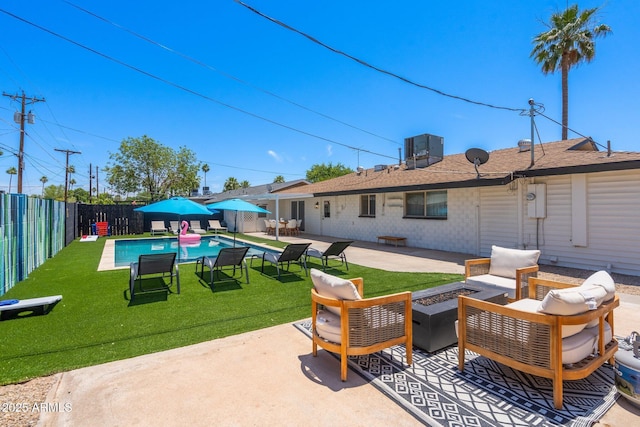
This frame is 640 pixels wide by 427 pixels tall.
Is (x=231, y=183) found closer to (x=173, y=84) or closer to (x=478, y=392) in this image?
(x=173, y=84)

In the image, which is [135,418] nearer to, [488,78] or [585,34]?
[488,78]

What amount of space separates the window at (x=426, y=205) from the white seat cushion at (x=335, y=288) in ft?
33.7

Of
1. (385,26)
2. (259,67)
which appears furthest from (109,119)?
(385,26)

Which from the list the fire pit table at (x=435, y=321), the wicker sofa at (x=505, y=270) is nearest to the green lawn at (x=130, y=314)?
the wicker sofa at (x=505, y=270)

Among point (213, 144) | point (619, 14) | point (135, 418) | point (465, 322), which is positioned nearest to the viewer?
point (135, 418)

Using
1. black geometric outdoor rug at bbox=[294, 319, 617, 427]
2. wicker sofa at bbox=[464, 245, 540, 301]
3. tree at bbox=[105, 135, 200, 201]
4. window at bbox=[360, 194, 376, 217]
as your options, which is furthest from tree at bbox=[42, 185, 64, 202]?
black geometric outdoor rug at bbox=[294, 319, 617, 427]

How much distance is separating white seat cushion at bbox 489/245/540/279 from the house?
412 cm

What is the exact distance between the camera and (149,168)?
33.2 m

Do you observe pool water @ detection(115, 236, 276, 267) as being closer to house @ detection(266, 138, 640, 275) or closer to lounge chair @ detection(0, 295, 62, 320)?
house @ detection(266, 138, 640, 275)

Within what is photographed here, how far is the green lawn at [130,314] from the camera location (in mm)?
3705

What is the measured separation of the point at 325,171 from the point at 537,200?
1928 inches

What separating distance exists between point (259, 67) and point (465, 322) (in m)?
11.0

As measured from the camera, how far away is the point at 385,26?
29.7ft

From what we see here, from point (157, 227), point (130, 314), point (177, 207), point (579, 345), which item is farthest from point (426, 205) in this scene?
point (157, 227)
